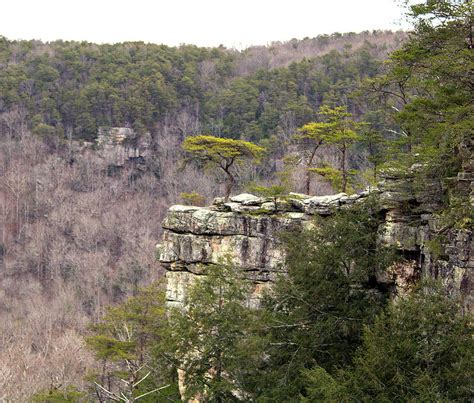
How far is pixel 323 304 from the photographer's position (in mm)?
12891

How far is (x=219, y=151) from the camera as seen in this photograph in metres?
21.5

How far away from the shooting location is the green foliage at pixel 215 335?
533 inches

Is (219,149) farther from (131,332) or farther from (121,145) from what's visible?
(121,145)

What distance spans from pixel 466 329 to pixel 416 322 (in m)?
0.72

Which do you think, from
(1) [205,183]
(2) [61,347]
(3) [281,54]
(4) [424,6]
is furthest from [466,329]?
(3) [281,54]

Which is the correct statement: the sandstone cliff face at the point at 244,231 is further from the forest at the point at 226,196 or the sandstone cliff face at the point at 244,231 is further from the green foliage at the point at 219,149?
the green foliage at the point at 219,149

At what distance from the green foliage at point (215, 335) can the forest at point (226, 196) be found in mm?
49

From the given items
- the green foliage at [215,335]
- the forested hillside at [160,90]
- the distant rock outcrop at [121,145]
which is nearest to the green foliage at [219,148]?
the green foliage at [215,335]

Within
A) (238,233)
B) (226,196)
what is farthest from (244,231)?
(226,196)

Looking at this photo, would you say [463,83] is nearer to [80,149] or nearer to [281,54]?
[80,149]

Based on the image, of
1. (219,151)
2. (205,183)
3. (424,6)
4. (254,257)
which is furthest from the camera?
(205,183)

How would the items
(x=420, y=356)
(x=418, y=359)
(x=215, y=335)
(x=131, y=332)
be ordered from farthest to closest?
1. (x=131, y=332)
2. (x=215, y=335)
3. (x=418, y=359)
4. (x=420, y=356)

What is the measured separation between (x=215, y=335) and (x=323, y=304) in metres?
2.63

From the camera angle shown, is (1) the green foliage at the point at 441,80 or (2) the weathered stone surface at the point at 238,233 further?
(2) the weathered stone surface at the point at 238,233
